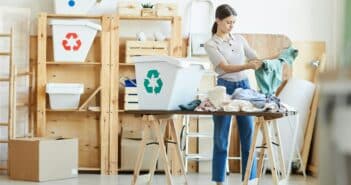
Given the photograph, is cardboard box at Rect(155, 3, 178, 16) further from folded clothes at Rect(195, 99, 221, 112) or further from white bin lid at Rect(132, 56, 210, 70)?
folded clothes at Rect(195, 99, 221, 112)

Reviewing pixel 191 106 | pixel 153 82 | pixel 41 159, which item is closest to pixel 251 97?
pixel 191 106

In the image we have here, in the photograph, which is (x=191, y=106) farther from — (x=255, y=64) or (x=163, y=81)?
(x=255, y=64)

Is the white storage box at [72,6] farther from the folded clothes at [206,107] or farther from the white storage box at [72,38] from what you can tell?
the folded clothes at [206,107]

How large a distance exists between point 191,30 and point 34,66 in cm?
163

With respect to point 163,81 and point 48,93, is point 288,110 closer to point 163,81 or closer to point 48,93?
point 163,81

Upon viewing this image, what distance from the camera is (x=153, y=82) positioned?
3861 millimetres

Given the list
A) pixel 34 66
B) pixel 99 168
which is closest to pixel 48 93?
pixel 34 66

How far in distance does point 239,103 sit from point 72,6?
279cm

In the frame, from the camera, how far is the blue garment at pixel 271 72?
12.3ft

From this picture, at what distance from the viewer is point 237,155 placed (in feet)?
19.8

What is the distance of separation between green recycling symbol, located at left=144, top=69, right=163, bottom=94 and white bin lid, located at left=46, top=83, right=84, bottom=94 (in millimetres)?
1993

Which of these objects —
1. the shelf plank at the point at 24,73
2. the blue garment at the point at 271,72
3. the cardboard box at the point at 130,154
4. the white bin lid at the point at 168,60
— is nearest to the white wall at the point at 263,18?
the shelf plank at the point at 24,73

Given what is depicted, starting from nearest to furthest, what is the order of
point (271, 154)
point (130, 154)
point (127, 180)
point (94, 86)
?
point (271, 154), point (127, 180), point (130, 154), point (94, 86)

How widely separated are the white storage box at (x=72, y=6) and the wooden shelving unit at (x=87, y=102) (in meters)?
0.05
